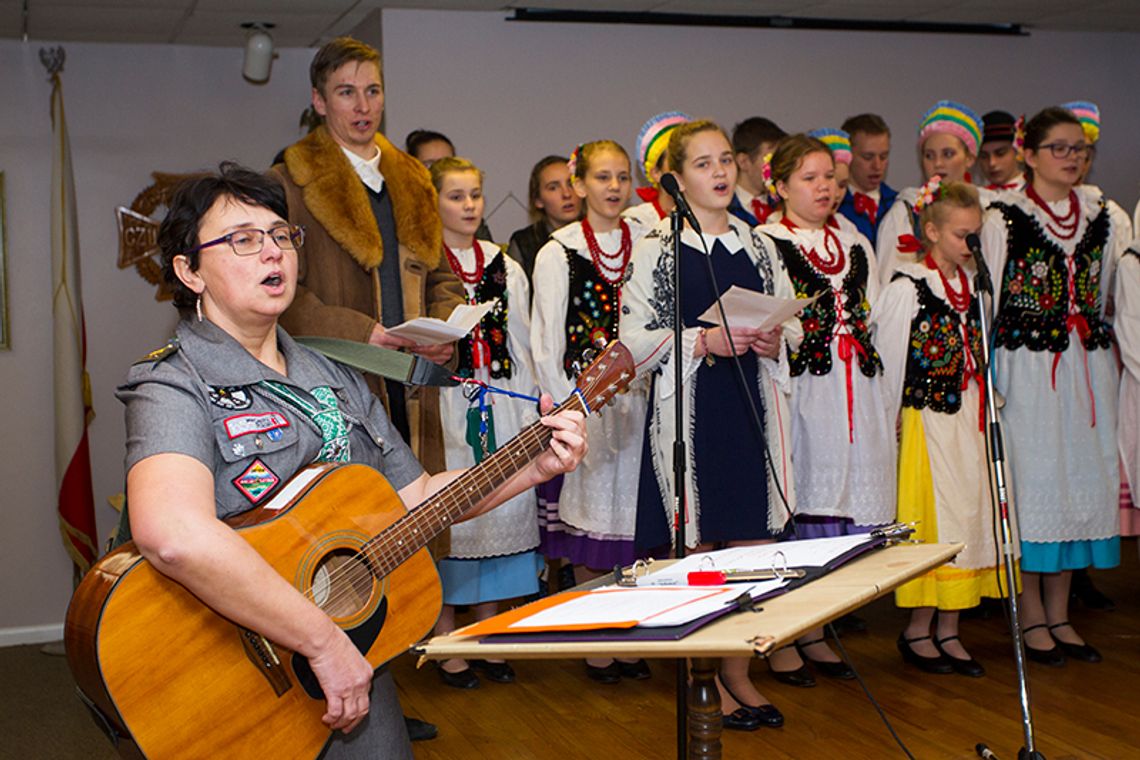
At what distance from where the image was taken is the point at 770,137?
5.33 meters

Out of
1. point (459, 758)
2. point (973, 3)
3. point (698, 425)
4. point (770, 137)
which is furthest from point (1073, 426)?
point (973, 3)

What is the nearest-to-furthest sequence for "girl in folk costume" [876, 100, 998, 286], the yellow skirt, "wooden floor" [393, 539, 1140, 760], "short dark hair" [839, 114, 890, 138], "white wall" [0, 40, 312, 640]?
"wooden floor" [393, 539, 1140, 760] → the yellow skirt → "girl in folk costume" [876, 100, 998, 286] → "white wall" [0, 40, 312, 640] → "short dark hair" [839, 114, 890, 138]

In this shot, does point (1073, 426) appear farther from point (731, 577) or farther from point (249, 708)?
point (249, 708)

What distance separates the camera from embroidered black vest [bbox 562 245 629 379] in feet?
13.8

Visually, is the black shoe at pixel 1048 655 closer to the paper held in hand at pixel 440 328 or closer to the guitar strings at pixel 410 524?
the paper held in hand at pixel 440 328

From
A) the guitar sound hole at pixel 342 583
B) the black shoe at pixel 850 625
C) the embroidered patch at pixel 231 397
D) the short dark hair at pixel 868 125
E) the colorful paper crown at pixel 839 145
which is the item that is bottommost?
the black shoe at pixel 850 625

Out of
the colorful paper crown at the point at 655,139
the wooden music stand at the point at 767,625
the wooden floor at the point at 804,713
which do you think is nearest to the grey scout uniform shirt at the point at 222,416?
the wooden music stand at the point at 767,625

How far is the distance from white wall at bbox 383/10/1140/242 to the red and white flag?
1.48 metres

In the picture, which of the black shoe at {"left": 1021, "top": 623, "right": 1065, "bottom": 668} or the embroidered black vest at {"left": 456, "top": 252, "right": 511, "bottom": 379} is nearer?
the black shoe at {"left": 1021, "top": 623, "right": 1065, "bottom": 668}

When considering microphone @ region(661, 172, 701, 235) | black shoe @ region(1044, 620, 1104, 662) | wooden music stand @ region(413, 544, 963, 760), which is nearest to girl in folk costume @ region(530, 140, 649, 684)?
microphone @ region(661, 172, 701, 235)

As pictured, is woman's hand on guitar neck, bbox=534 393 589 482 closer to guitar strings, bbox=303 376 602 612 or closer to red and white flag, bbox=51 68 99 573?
guitar strings, bbox=303 376 602 612

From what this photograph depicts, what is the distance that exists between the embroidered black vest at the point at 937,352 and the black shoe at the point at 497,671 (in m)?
1.65

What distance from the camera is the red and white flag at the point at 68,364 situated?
16.6 feet

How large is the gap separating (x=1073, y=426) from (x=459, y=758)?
235 centimetres
